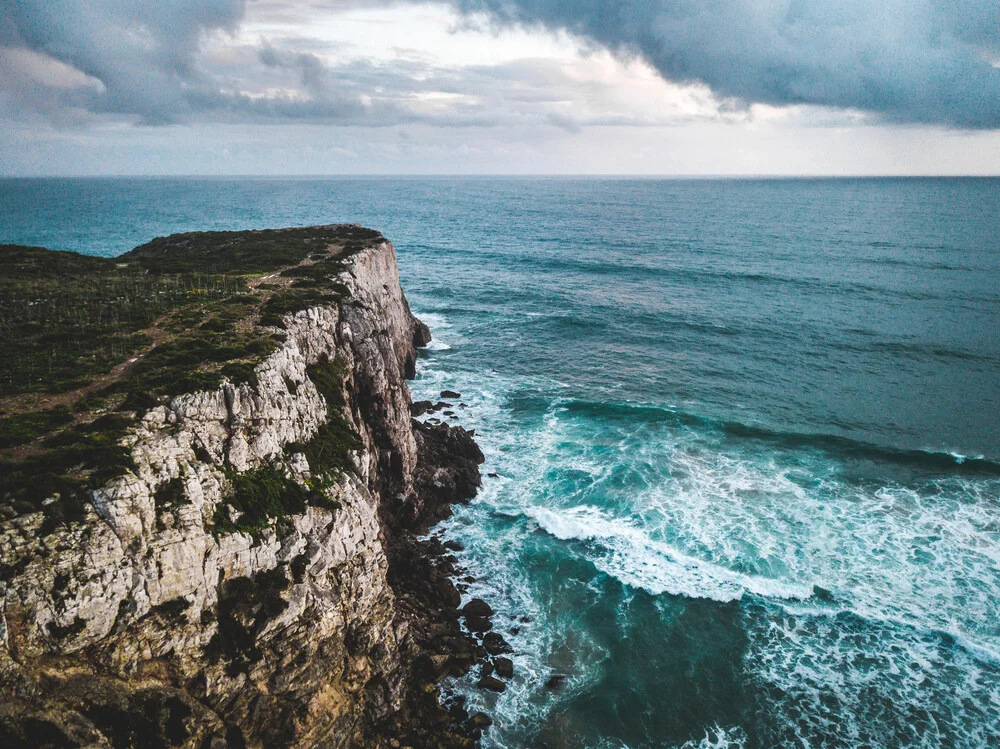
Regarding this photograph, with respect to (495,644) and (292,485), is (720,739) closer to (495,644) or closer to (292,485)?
(495,644)

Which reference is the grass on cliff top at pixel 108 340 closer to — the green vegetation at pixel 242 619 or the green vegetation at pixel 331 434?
the green vegetation at pixel 331 434

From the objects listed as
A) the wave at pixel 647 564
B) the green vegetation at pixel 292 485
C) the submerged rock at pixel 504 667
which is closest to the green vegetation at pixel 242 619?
the green vegetation at pixel 292 485

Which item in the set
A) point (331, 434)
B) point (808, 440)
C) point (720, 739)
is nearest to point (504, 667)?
point (720, 739)

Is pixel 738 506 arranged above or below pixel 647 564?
above

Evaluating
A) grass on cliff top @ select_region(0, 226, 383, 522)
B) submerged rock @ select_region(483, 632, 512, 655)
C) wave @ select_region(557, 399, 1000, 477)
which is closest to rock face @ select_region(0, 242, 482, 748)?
grass on cliff top @ select_region(0, 226, 383, 522)

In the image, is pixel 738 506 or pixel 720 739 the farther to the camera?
pixel 738 506

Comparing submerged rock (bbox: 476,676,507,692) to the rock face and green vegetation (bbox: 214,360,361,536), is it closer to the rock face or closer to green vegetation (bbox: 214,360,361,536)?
the rock face

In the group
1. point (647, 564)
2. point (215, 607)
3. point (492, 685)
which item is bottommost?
point (492, 685)
